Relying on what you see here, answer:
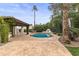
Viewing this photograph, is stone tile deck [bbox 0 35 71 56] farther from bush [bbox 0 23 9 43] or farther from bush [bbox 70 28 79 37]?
bush [bbox 70 28 79 37]

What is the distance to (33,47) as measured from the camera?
6062mm

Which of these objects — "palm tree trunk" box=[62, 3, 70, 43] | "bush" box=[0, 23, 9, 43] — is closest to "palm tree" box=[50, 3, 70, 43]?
"palm tree trunk" box=[62, 3, 70, 43]

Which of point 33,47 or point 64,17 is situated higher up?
point 64,17

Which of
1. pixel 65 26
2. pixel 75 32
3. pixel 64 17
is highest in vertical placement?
pixel 64 17

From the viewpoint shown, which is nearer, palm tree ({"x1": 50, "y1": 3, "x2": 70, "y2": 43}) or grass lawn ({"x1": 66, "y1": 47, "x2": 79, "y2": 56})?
grass lawn ({"x1": 66, "y1": 47, "x2": 79, "y2": 56})

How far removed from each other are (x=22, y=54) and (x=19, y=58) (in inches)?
4.3

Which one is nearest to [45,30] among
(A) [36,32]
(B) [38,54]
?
(A) [36,32]

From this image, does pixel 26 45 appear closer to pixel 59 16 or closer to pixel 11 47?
pixel 11 47

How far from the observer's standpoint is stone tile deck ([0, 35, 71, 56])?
5977 millimetres

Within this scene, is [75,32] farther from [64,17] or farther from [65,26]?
[64,17]

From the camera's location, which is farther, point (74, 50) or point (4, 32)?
point (4, 32)

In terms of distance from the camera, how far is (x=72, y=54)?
5980 millimetres

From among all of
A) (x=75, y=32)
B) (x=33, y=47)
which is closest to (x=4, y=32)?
(x=33, y=47)

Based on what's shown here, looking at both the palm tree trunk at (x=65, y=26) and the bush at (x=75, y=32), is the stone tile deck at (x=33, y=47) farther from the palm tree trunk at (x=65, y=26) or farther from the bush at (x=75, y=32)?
the bush at (x=75, y=32)
